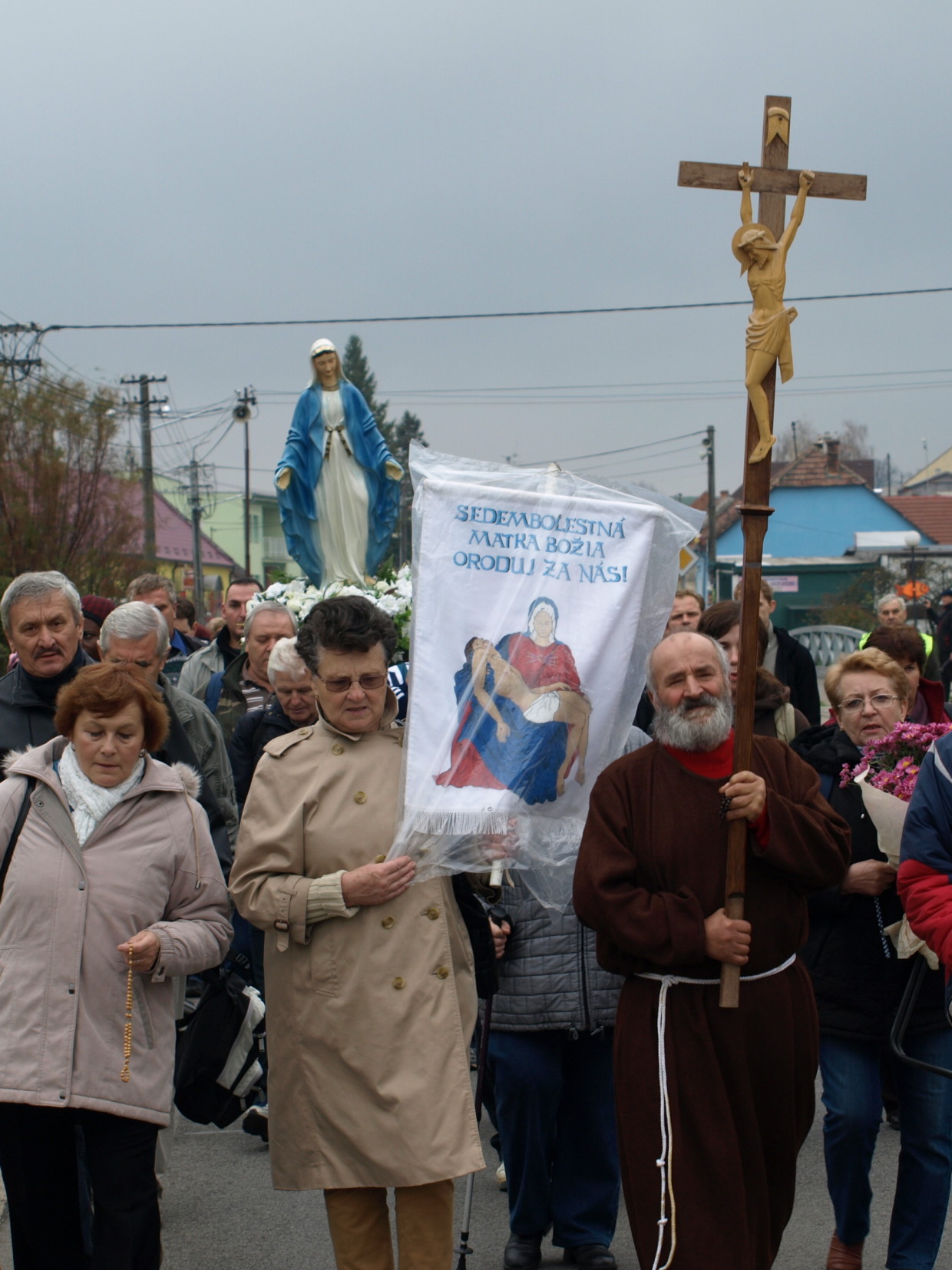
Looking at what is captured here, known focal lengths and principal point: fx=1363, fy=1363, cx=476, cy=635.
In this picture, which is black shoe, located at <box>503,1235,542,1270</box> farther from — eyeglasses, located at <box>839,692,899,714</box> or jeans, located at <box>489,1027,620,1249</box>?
eyeglasses, located at <box>839,692,899,714</box>

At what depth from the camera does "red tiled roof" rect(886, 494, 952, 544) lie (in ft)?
169

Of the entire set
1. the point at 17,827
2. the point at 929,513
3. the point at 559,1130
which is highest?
the point at 929,513

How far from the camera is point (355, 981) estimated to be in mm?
3303

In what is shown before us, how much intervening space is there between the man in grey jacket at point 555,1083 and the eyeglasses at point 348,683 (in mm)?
939

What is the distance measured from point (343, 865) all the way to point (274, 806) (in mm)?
227

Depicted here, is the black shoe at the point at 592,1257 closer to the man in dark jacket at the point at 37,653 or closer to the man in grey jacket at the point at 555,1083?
the man in grey jacket at the point at 555,1083

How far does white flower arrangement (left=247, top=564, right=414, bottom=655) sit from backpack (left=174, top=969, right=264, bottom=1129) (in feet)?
9.16

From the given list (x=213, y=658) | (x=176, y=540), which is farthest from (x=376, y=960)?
(x=176, y=540)

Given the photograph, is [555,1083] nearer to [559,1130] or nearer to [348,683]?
[559,1130]

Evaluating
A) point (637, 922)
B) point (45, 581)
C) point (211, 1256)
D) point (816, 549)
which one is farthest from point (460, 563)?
point (816, 549)

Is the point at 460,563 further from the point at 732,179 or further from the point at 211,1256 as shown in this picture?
the point at 211,1256

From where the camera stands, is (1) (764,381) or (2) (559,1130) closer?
(1) (764,381)

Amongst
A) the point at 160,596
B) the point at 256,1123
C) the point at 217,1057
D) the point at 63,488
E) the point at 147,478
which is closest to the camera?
the point at 217,1057

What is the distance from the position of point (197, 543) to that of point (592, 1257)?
4171 cm
